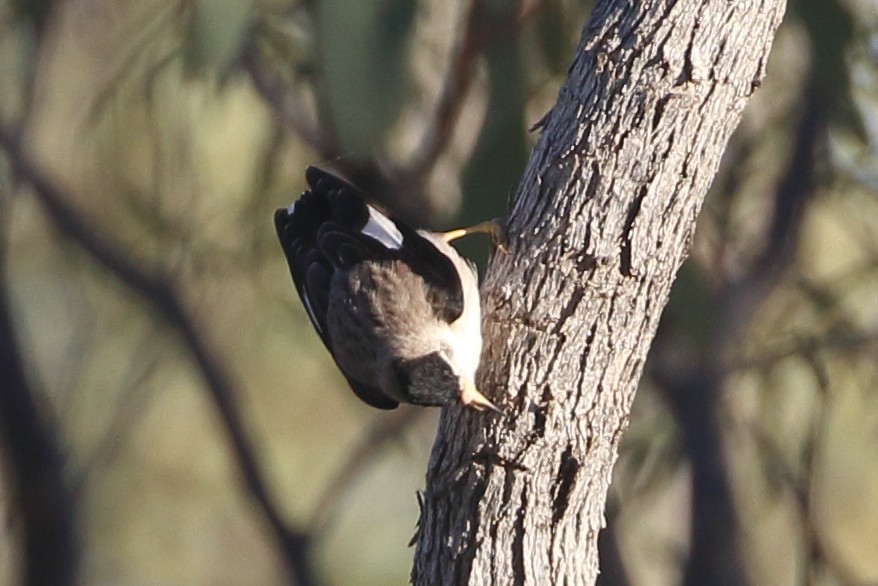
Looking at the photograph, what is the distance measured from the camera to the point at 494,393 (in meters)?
2.67

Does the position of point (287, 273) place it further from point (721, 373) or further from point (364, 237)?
point (364, 237)

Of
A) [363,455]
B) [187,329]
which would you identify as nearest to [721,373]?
[363,455]

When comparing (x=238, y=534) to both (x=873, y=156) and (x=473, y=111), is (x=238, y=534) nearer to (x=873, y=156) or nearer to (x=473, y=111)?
(x=473, y=111)

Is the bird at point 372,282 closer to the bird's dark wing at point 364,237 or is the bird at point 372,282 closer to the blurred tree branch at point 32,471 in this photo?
the bird's dark wing at point 364,237

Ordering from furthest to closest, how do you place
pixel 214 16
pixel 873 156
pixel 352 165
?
pixel 873 156 < pixel 352 165 < pixel 214 16

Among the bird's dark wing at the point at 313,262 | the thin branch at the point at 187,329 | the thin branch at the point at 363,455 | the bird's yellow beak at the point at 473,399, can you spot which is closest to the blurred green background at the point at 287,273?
the thin branch at the point at 363,455

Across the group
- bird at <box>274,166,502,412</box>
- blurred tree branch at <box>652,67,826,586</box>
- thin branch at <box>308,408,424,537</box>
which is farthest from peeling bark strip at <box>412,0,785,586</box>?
thin branch at <box>308,408,424,537</box>

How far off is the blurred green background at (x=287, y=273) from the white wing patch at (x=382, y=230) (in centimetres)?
105

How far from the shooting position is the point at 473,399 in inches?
104

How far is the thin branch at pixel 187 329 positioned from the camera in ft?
21.1

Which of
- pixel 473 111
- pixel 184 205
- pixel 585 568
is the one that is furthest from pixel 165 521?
pixel 585 568

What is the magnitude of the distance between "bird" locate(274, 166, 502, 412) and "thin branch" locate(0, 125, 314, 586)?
3002 millimetres

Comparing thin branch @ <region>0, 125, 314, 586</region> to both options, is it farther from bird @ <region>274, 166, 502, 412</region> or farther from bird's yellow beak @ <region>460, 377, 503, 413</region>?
bird's yellow beak @ <region>460, 377, 503, 413</region>

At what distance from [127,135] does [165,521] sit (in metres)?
3.56
